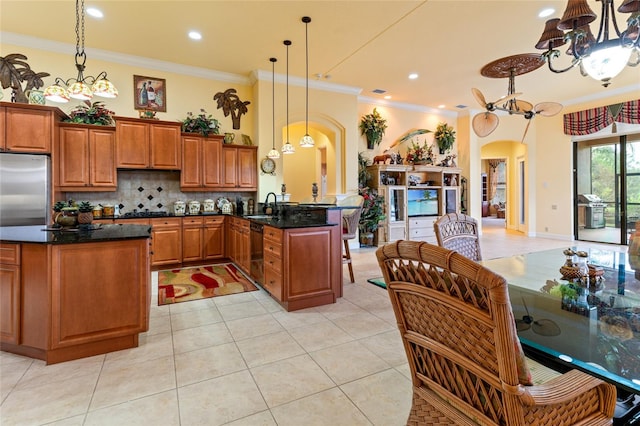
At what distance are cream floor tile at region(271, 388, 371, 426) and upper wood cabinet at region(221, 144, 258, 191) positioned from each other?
457 centimetres

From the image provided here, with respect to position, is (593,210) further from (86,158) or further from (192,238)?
(86,158)

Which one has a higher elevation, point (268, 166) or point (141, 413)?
point (268, 166)

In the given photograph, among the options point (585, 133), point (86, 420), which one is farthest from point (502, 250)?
point (86, 420)

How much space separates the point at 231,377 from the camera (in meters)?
2.10

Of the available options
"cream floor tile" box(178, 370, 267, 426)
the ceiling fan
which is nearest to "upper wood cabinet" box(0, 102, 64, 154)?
"cream floor tile" box(178, 370, 267, 426)

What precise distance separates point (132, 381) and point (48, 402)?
43cm

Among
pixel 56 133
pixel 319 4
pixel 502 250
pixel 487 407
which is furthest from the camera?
Result: pixel 502 250

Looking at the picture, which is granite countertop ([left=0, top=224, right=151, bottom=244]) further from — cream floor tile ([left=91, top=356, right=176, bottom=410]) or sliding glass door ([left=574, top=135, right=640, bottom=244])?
sliding glass door ([left=574, top=135, right=640, bottom=244])

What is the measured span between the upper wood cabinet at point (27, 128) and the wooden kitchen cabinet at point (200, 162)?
1.79 m

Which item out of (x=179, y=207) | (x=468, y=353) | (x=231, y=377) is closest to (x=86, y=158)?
(x=179, y=207)

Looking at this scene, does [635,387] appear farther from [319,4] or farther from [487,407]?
[319,4]

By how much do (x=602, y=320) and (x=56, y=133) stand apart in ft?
20.5

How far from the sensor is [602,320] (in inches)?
54.9

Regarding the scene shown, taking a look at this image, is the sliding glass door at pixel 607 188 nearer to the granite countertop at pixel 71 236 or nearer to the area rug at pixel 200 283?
the area rug at pixel 200 283
